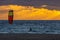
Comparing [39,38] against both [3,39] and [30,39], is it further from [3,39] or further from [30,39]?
[3,39]

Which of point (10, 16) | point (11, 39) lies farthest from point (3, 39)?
point (10, 16)

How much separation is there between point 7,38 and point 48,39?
1.96 metres

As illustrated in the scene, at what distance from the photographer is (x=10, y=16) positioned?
67.2 feet

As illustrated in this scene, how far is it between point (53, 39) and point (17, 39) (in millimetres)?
1663

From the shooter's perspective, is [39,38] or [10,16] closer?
[39,38]

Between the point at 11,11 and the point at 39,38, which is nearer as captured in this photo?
the point at 39,38

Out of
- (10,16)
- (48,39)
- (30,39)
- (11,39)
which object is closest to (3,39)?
(11,39)

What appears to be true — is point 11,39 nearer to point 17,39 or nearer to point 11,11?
point 17,39

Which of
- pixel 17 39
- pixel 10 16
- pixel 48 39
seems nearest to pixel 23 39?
pixel 17 39

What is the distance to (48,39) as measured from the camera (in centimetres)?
1368

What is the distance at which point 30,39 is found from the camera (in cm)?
1372

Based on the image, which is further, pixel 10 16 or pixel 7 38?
pixel 10 16

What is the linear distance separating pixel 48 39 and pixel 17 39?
1.43m

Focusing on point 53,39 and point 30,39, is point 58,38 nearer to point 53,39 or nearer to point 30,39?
point 53,39
